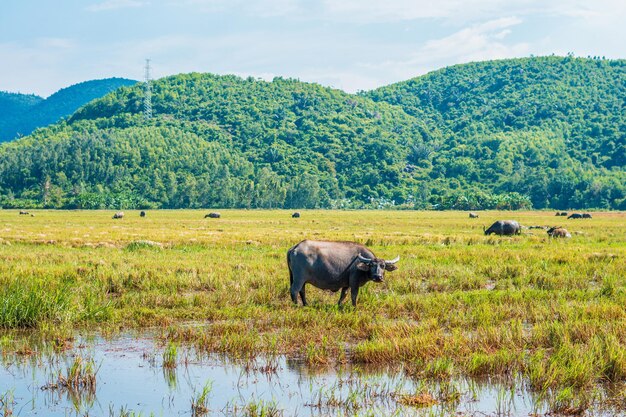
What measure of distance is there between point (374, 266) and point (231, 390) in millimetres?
5615

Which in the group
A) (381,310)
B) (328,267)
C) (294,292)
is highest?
(328,267)

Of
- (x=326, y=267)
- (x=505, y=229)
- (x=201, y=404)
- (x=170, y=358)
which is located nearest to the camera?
(x=201, y=404)

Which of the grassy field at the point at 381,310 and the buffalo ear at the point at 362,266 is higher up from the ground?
the buffalo ear at the point at 362,266

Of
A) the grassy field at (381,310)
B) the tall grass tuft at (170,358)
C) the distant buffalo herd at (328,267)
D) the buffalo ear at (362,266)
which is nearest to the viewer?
the tall grass tuft at (170,358)

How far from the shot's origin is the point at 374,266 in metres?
13.7

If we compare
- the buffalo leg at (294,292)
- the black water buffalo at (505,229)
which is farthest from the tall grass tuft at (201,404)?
the black water buffalo at (505,229)

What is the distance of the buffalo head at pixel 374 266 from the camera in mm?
13536

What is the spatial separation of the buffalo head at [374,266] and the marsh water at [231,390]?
12.5 ft

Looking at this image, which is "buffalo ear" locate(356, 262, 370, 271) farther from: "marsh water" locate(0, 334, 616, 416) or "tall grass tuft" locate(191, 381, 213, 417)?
"tall grass tuft" locate(191, 381, 213, 417)

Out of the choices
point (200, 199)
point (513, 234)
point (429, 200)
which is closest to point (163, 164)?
point (200, 199)

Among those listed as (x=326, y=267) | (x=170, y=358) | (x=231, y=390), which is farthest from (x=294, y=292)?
(x=231, y=390)

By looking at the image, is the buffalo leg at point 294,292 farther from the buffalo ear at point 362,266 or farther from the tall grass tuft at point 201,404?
the tall grass tuft at point 201,404

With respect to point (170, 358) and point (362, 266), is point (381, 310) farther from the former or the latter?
point (170, 358)

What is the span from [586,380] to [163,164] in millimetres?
183174
